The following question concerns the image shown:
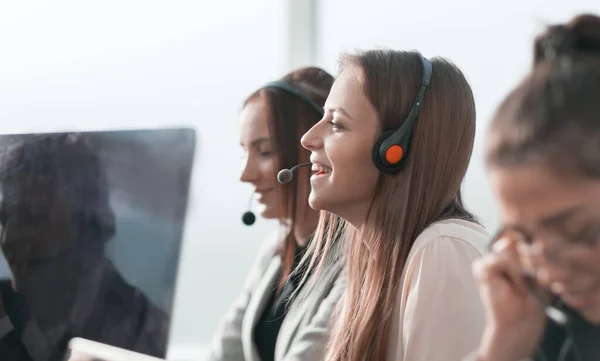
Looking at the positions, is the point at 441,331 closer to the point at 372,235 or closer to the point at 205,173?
the point at 372,235

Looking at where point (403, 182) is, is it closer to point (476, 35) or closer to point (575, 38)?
point (575, 38)

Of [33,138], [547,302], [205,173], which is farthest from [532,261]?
[205,173]

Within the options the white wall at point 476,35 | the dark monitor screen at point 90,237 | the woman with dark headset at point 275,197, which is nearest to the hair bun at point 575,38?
the dark monitor screen at point 90,237

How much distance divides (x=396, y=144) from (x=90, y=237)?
0.53 metres

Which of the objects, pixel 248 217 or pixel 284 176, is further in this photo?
pixel 248 217

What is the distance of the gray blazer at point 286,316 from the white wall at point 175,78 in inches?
23.1

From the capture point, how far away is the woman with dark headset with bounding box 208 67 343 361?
173 centimetres

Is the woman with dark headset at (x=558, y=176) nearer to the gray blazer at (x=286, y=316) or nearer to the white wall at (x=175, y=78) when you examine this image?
the gray blazer at (x=286, y=316)

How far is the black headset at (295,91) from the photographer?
1775 mm

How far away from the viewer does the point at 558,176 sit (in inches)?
28.3

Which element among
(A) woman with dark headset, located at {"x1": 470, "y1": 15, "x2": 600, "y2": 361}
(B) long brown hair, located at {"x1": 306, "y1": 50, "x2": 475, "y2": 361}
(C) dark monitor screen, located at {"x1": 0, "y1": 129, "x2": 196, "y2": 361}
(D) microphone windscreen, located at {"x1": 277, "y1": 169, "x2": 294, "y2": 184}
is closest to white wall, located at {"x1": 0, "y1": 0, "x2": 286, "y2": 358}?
(D) microphone windscreen, located at {"x1": 277, "y1": 169, "x2": 294, "y2": 184}

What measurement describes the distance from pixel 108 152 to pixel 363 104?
444mm

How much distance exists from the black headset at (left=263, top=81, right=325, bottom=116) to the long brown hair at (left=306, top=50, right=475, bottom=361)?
0.44 m

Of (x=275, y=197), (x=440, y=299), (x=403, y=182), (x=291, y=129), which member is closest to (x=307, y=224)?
(x=275, y=197)
